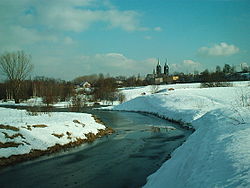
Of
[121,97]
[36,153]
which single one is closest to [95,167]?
[36,153]

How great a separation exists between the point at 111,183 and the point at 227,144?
4.66 m

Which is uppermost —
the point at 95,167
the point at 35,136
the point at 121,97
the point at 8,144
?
the point at 121,97

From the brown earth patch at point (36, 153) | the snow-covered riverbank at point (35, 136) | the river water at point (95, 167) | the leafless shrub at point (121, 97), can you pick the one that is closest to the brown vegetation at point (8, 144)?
the snow-covered riverbank at point (35, 136)

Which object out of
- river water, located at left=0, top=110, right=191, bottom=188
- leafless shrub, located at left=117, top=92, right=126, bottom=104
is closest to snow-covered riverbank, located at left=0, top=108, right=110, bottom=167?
river water, located at left=0, top=110, right=191, bottom=188

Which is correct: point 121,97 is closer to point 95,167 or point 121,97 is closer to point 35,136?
point 35,136

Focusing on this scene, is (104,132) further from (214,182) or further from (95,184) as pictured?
(214,182)

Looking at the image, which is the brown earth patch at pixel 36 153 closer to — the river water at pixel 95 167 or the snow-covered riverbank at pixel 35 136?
the snow-covered riverbank at pixel 35 136

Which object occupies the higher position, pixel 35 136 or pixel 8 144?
pixel 35 136

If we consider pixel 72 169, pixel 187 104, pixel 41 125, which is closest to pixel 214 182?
pixel 72 169

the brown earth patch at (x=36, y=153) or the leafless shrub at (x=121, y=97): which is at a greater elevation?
the leafless shrub at (x=121, y=97)

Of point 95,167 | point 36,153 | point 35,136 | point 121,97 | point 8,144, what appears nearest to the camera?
point 95,167

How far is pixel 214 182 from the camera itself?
450cm

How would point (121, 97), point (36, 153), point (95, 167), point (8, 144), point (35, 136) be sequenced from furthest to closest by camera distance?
point (121, 97)
point (35, 136)
point (36, 153)
point (8, 144)
point (95, 167)

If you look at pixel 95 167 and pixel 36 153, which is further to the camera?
pixel 36 153
